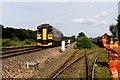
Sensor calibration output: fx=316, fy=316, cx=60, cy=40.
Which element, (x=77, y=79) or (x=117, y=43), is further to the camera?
(x=77, y=79)

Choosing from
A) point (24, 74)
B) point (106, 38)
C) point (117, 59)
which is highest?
point (106, 38)

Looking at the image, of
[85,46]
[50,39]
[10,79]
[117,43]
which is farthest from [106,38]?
[85,46]

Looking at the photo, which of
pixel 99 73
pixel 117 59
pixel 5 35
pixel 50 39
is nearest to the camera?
pixel 117 59

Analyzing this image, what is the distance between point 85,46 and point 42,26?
6.98m

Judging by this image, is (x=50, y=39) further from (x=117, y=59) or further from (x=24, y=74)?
(x=117, y=59)

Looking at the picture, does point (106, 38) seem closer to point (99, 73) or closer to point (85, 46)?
point (99, 73)

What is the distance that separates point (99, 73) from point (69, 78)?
70.1 inches

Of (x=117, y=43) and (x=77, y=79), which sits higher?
(x=117, y=43)

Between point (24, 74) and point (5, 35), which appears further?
point (5, 35)

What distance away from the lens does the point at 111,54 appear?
909 centimetres

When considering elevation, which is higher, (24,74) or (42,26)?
(42,26)

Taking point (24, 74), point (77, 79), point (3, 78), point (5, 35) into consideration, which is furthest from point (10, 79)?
point (5, 35)

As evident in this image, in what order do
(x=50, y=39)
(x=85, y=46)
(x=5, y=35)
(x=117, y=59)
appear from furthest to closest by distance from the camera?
1. (x=5, y=35)
2. (x=85, y=46)
3. (x=50, y=39)
4. (x=117, y=59)

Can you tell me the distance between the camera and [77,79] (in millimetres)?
12008
